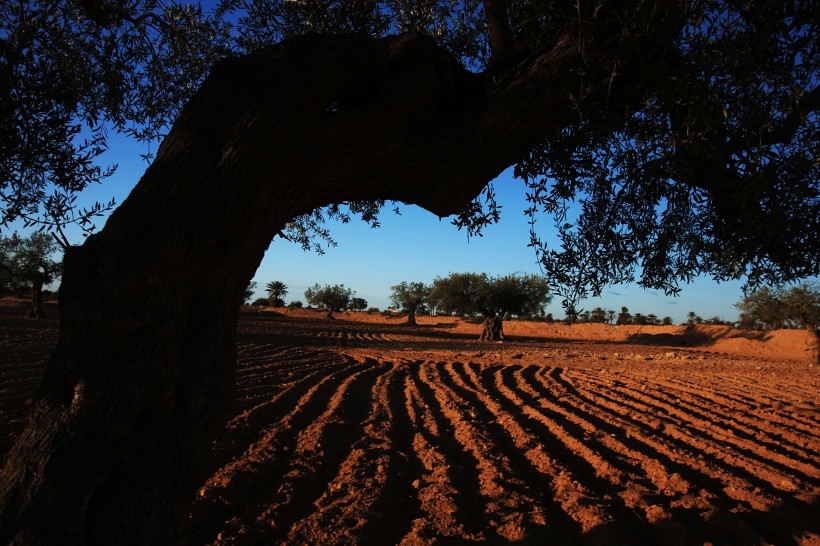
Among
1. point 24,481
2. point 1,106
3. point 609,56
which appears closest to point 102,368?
point 24,481

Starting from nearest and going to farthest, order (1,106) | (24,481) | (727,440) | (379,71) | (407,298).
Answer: (24,481) → (379,71) → (1,106) → (727,440) → (407,298)

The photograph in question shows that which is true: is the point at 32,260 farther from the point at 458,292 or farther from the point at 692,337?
the point at 692,337

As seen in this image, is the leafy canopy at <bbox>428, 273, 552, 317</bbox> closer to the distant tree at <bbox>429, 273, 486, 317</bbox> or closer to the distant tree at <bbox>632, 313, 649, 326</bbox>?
the distant tree at <bbox>429, 273, 486, 317</bbox>

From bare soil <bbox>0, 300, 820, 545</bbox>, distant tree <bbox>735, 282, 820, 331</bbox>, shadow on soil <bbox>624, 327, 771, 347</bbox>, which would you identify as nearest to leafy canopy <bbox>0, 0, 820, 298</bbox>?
bare soil <bbox>0, 300, 820, 545</bbox>

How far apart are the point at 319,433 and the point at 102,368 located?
4.09 meters

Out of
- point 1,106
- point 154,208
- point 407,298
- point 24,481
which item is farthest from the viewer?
point 407,298

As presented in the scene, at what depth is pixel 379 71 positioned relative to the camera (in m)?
2.99

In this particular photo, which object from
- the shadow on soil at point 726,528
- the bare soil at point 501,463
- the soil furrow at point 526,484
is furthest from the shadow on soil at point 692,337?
the shadow on soil at point 726,528

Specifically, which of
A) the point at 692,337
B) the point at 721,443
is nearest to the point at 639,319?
the point at 692,337

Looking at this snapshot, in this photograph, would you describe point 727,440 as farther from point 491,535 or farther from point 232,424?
point 232,424

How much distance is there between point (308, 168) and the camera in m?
2.79

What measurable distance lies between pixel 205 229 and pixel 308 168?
697 mm

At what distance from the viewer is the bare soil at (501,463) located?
3.58m

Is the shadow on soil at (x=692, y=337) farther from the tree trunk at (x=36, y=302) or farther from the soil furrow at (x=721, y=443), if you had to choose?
the tree trunk at (x=36, y=302)
